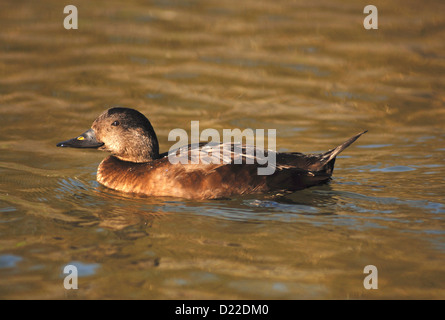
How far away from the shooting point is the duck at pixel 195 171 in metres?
6.81

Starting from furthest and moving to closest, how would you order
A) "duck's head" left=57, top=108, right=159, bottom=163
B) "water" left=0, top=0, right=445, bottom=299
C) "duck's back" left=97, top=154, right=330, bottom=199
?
"duck's head" left=57, top=108, right=159, bottom=163 < "duck's back" left=97, top=154, right=330, bottom=199 < "water" left=0, top=0, right=445, bottom=299

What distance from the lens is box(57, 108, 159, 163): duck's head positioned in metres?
7.57

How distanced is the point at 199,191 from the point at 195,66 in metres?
5.23

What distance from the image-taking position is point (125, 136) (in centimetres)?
761

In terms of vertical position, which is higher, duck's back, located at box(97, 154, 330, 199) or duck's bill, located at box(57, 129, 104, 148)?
duck's bill, located at box(57, 129, 104, 148)

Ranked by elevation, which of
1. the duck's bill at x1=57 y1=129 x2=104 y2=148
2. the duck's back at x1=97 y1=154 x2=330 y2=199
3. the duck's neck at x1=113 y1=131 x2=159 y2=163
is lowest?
the duck's back at x1=97 y1=154 x2=330 y2=199

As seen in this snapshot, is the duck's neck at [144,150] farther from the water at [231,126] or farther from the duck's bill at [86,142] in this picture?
the water at [231,126]

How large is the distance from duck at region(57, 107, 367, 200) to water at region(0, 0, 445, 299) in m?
0.16

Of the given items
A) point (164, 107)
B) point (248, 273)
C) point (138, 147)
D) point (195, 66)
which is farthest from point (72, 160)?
point (248, 273)

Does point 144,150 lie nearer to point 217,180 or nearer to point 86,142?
point 86,142

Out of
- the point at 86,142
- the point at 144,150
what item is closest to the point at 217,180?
the point at 144,150

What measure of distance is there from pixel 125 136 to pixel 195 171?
3.95 ft

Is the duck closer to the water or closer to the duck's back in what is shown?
the duck's back

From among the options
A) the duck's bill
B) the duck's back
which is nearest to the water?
the duck's back
